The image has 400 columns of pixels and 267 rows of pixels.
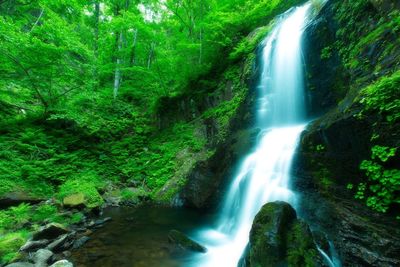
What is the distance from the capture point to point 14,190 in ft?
23.5

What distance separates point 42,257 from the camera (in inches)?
169

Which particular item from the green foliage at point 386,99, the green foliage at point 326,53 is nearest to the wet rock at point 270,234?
the green foliage at point 386,99

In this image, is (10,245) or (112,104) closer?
(10,245)

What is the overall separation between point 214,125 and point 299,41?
437cm

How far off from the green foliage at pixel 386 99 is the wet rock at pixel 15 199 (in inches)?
351

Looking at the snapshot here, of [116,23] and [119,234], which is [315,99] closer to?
[119,234]

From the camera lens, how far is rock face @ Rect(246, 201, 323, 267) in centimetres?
335

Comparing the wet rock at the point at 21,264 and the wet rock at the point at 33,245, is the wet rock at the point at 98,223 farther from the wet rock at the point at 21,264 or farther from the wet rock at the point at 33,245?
the wet rock at the point at 21,264

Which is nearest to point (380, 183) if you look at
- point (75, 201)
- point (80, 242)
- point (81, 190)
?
point (80, 242)

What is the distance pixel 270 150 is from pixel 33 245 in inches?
229

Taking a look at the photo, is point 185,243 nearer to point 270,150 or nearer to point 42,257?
point 42,257

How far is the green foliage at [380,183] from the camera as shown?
3.40 meters

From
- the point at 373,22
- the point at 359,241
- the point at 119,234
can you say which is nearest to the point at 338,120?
the point at 359,241

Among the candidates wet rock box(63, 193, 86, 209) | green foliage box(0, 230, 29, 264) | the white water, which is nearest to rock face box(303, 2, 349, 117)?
the white water
